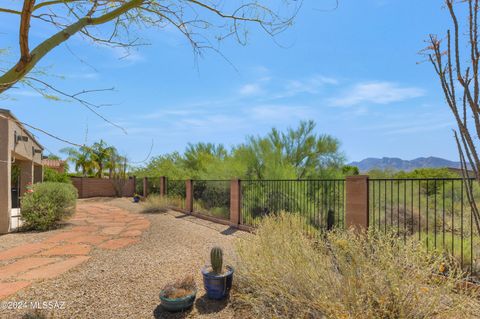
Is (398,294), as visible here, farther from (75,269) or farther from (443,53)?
(75,269)

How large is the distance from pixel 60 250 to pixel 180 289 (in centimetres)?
411

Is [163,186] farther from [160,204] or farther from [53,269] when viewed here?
[53,269]

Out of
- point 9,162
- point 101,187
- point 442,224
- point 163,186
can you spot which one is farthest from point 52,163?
point 442,224

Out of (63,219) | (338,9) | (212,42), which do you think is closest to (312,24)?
(338,9)

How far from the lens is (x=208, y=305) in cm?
365

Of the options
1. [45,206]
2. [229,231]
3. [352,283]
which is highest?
[352,283]

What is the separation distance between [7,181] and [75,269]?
5217 mm

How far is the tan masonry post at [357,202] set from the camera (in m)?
5.45

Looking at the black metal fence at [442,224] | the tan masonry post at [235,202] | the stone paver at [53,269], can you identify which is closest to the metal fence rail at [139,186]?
the tan masonry post at [235,202]

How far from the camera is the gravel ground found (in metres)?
3.43

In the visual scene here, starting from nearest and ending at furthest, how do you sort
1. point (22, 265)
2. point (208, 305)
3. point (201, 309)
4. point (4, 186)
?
point (201, 309), point (208, 305), point (22, 265), point (4, 186)

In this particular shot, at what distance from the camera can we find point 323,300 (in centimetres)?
267

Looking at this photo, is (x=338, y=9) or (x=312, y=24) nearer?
(x=338, y=9)

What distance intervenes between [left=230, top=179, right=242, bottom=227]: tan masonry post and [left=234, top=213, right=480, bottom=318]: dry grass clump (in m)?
5.55
